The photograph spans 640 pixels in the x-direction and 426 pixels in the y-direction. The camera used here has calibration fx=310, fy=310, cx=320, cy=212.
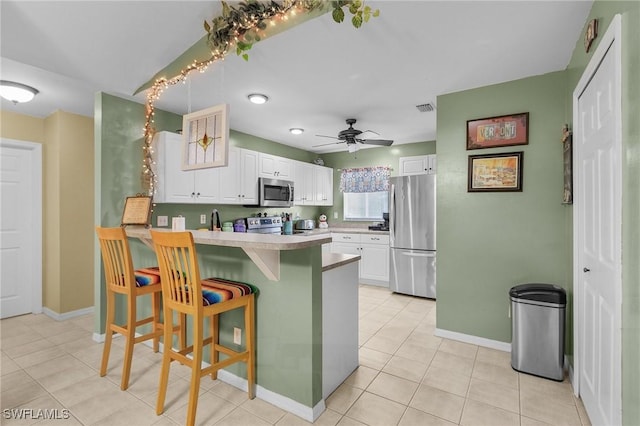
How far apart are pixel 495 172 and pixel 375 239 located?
2491 millimetres

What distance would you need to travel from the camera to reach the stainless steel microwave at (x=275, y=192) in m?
4.60

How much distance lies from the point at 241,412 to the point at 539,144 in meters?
→ 3.11

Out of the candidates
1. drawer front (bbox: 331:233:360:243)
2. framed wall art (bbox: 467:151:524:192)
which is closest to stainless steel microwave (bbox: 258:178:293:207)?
drawer front (bbox: 331:233:360:243)

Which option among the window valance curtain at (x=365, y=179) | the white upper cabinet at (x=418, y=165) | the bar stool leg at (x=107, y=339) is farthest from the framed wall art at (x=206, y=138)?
the window valance curtain at (x=365, y=179)

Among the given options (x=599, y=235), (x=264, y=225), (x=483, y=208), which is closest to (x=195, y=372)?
(x=599, y=235)

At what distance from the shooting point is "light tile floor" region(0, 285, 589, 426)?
1913mm

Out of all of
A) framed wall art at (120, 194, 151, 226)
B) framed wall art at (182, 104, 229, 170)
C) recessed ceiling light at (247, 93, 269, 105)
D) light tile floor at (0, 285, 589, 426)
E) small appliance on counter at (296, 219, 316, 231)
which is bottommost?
light tile floor at (0, 285, 589, 426)

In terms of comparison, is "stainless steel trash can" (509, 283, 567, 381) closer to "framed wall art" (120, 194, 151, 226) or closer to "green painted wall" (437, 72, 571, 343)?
"green painted wall" (437, 72, 571, 343)

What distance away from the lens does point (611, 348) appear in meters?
1.46

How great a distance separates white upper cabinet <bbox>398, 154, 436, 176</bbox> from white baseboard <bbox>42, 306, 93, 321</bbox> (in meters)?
4.93

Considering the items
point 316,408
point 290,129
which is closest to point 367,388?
point 316,408

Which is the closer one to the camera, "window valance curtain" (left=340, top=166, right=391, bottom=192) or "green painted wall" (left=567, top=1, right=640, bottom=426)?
"green painted wall" (left=567, top=1, right=640, bottom=426)

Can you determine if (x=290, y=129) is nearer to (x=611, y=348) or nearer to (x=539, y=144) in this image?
(x=539, y=144)

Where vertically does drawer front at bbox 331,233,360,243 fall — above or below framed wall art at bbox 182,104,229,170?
below
